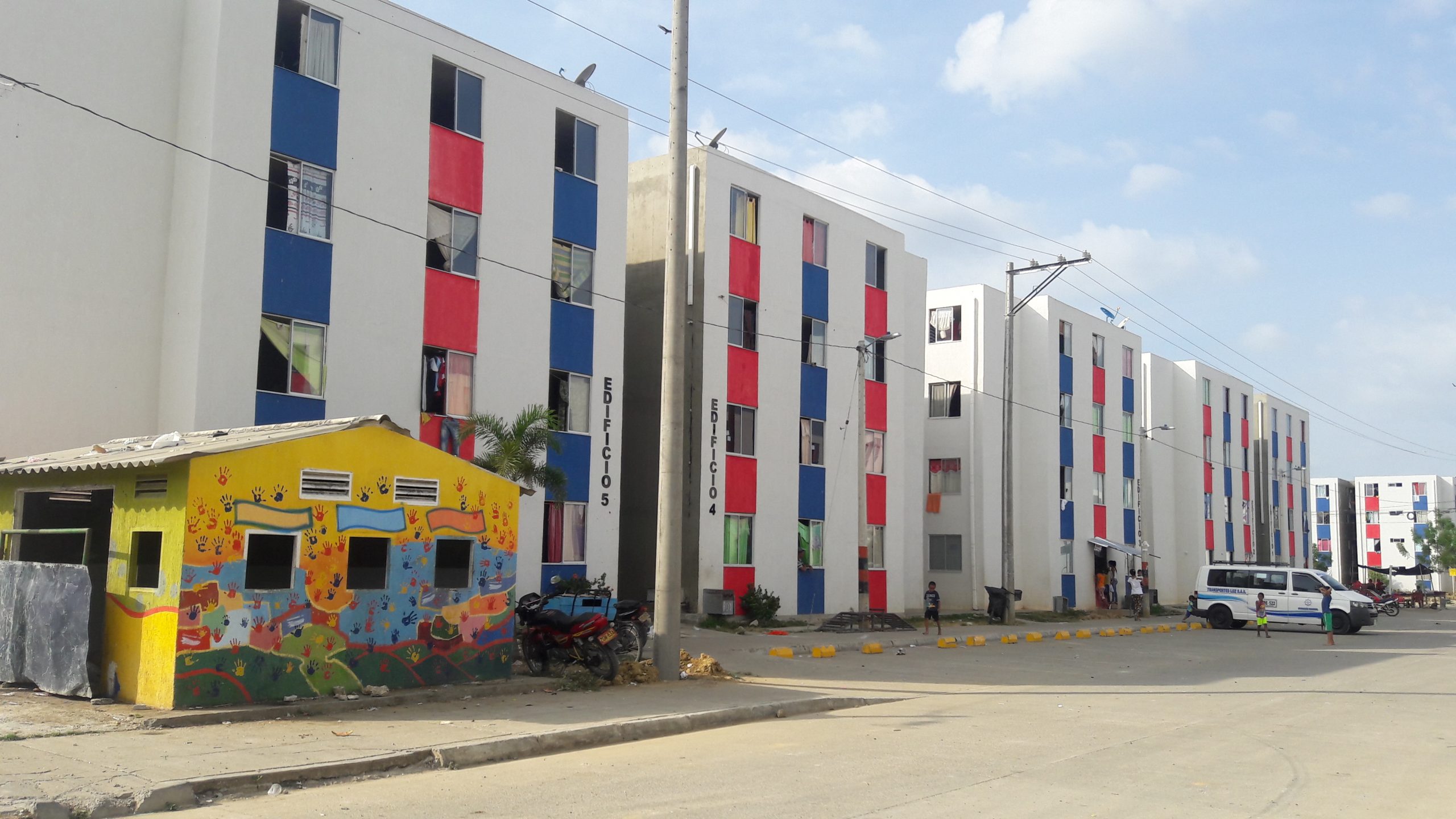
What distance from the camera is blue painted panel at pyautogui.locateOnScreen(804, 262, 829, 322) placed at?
3497 cm

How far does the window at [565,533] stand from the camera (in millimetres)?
25906

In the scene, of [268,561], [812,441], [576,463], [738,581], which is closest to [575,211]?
[576,463]

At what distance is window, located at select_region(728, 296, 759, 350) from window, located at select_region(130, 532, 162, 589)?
20697mm

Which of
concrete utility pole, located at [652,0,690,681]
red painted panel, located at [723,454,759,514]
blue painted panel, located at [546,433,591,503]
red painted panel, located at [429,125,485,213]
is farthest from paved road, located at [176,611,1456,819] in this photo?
red painted panel, located at [429,125,485,213]

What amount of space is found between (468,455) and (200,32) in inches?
383

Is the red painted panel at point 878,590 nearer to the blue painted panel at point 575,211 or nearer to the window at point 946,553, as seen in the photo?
the window at point 946,553

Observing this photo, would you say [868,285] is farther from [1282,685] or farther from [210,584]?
[210,584]

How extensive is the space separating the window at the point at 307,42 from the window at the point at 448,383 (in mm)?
5944

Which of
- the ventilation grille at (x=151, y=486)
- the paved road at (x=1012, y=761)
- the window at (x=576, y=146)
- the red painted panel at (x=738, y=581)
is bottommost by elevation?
the paved road at (x=1012, y=761)

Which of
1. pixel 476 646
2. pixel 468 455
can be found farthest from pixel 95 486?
pixel 468 455

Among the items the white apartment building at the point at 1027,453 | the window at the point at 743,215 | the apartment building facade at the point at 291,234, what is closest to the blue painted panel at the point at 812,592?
the apartment building facade at the point at 291,234

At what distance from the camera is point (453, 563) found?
49.2 feet

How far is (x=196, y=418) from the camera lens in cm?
1997

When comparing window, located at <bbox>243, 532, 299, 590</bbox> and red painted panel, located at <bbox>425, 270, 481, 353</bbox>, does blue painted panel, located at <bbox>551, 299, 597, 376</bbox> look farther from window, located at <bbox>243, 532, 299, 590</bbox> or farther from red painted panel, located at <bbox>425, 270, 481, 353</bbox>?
window, located at <bbox>243, 532, 299, 590</bbox>
